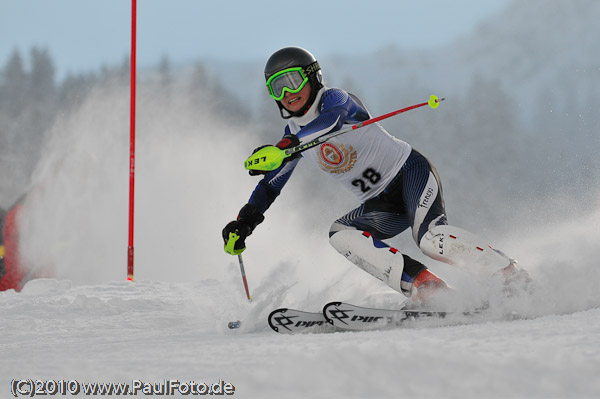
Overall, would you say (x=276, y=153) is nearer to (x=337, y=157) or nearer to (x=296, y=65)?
(x=337, y=157)

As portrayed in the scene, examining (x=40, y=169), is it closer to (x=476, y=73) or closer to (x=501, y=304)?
(x=501, y=304)

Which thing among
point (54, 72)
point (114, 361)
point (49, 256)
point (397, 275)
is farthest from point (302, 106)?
point (54, 72)

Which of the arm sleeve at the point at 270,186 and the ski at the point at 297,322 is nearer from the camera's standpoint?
the ski at the point at 297,322

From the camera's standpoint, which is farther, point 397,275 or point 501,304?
point 397,275

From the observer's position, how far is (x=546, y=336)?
1.72 m

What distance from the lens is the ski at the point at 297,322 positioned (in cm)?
262

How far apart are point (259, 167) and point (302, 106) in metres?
0.54

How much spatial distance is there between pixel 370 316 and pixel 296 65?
150cm

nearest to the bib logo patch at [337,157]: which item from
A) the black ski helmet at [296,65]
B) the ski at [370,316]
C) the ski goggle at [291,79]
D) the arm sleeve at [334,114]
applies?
the arm sleeve at [334,114]

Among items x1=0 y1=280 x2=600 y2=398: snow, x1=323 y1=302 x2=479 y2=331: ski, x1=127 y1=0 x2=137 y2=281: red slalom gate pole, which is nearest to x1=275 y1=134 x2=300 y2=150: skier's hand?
x1=323 y1=302 x2=479 y2=331: ski

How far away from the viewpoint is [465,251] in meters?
2.76

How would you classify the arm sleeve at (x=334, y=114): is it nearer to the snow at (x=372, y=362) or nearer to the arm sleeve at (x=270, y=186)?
the arm sleeve at (x=270, y=186)

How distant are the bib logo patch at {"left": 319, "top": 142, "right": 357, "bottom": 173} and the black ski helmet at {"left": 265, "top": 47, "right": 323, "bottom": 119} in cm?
26

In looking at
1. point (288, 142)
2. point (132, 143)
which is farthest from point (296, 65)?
point (132, 143)
